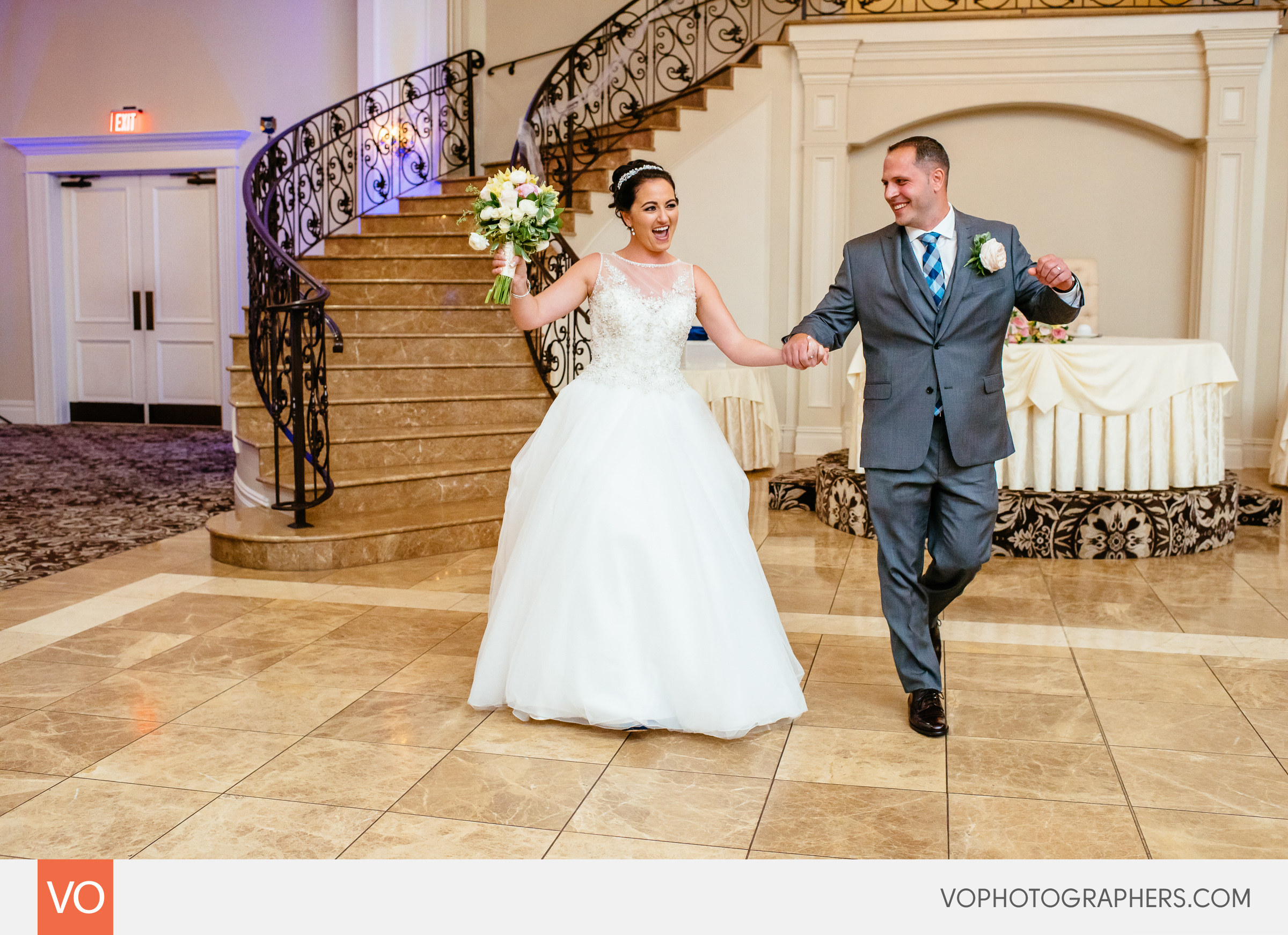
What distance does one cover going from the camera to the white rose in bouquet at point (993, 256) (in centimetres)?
279

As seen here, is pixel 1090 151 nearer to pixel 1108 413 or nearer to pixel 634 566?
pixel 1108 413

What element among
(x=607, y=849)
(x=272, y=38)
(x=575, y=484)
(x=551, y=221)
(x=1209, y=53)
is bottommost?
(x=607, y=849)

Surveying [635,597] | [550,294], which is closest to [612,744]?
[635,597]

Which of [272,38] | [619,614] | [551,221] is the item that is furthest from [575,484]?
[272,38]

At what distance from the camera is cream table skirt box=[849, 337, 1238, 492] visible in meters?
5.38

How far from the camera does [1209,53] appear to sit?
799 centimetres

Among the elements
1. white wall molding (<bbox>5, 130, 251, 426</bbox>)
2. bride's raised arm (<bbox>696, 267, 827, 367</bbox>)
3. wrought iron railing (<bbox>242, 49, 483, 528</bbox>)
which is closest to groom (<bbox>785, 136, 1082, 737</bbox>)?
bride's raised arm (<bbox>696, 267, 827, 367</bbox>)

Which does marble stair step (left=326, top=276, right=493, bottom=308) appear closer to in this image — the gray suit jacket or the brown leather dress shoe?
the gray suit jacket

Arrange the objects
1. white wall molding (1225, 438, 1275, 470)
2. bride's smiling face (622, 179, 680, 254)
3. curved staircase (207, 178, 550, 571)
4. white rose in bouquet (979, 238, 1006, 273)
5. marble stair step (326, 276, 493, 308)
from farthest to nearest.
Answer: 1. white wall molding (1225, 438, 1275, 470)
2. marble stair step (326, 276, 493, 308)
3. curved staircase (207, 178, 550, 571)
4. bride's smiling face (622, 179, 680, 254)
5. white rose in bouquet (979, 238, 1006, 273)

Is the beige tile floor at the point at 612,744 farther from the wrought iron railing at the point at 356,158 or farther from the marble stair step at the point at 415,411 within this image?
the wrought iron railing at the point at 356,158

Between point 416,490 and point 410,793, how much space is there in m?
3.35

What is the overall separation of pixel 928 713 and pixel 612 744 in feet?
2.80

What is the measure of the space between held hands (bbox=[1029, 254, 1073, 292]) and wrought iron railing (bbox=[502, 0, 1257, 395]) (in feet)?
16.9

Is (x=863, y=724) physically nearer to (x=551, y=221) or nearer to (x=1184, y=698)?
(x=1184, y=698)
